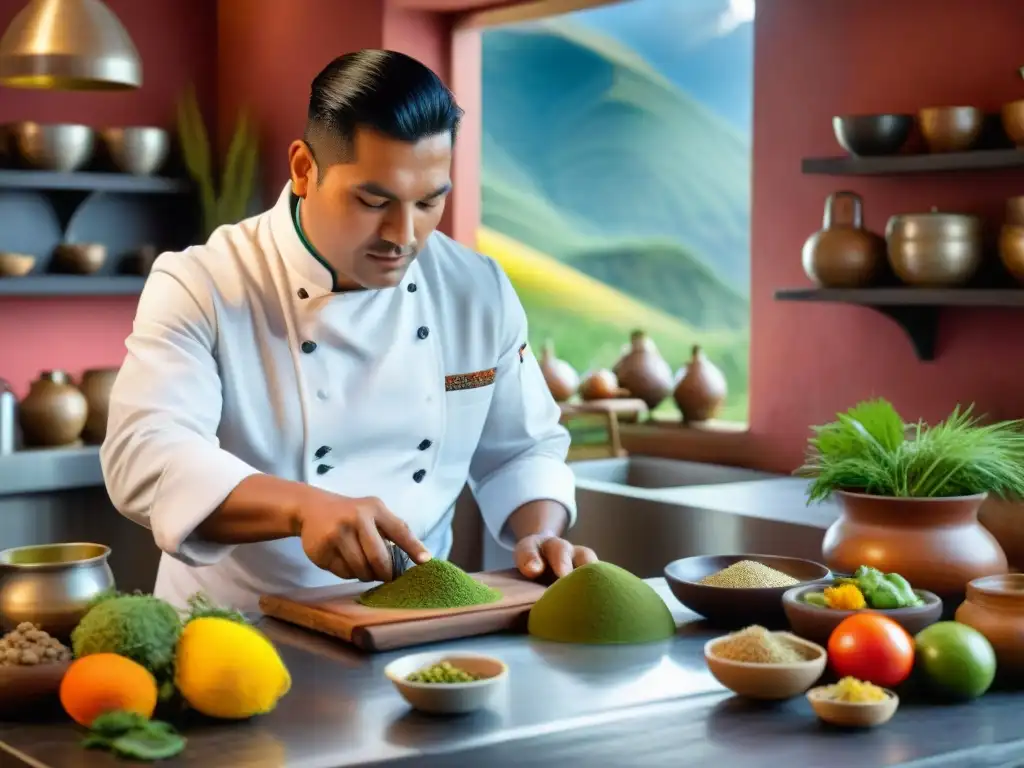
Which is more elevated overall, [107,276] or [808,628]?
[107,276]

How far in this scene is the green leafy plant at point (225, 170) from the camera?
5457 mm

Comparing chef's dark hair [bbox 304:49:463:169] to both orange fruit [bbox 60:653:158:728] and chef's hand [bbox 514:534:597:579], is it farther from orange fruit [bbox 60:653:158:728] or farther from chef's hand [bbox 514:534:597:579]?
orange fruit [bbox 60:653:158:728]

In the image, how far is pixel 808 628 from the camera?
69.4 inches

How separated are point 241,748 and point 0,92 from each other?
4362mm

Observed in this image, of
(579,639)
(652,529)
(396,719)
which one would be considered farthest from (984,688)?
(652,529)

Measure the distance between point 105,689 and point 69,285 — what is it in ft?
12.8

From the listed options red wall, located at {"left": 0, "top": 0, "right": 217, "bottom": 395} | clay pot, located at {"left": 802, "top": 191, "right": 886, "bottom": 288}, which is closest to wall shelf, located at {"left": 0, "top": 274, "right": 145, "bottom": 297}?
red wall, located at {"left": 0, "top": 0, "right": 217, "bottom": 395}

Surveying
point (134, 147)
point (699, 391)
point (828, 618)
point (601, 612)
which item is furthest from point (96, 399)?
point (828, 618)

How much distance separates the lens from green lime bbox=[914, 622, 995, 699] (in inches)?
63.8

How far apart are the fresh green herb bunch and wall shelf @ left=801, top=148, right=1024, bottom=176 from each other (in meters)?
1.40

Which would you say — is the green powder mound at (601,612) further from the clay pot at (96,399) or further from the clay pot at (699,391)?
the clay pot at (96,399)

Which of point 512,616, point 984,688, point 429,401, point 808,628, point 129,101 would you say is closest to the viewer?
point 984,688

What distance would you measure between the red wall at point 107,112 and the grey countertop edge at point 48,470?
994 millimetres

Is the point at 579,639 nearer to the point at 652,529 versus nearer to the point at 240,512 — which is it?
the point at 240,512
